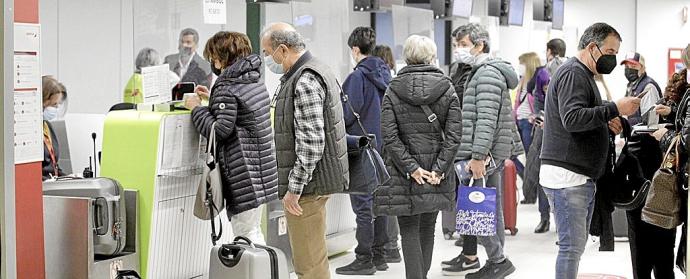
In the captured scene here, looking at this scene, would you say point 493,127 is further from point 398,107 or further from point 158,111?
point 158,111

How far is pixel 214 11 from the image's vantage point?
18.9ft

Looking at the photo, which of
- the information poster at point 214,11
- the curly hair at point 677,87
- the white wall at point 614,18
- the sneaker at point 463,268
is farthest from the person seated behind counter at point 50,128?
the white wall at point 614,18

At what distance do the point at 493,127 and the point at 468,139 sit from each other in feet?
0.65

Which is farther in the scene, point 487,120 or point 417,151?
point 487,120

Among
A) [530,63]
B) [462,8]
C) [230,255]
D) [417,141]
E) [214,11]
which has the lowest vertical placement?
[230,255]

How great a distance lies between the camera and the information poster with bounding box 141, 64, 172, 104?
5.33 m

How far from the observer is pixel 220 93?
4984 millimetres

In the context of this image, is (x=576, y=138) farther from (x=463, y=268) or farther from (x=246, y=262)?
(x=463, y=268)

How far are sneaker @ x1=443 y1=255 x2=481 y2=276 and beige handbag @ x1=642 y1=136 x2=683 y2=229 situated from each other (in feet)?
7.01

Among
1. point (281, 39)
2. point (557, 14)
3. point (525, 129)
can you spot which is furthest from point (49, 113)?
point (557, 14)

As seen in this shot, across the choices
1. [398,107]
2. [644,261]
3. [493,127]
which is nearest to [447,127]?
[398,107]

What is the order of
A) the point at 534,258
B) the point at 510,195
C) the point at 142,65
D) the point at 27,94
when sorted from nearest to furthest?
the point at 27,94
the point at 142,65
the point at 534,258
the point at 510,195

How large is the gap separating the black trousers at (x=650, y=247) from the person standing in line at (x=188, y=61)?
2490 millimetres

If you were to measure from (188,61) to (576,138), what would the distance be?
2.29 m
